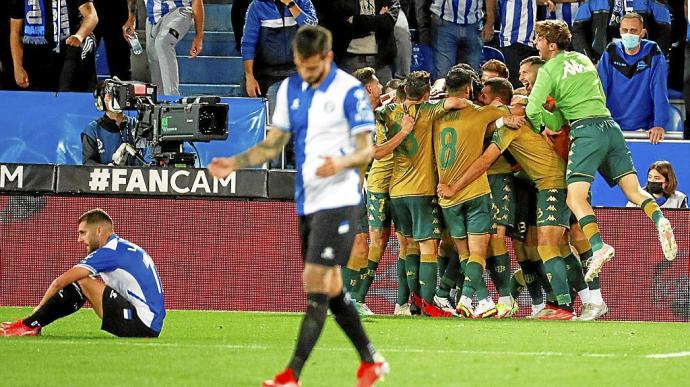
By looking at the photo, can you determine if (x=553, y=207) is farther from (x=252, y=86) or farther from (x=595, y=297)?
(x=252, y=86)

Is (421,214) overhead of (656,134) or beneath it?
beneath

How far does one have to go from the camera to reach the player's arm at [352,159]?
6.78 meters

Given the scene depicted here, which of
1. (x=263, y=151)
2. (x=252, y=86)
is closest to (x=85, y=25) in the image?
(x=252, y=86)

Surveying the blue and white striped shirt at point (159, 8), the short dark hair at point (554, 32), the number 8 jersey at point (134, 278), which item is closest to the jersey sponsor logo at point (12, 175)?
the blue and white striped shirt at point (159, 8)

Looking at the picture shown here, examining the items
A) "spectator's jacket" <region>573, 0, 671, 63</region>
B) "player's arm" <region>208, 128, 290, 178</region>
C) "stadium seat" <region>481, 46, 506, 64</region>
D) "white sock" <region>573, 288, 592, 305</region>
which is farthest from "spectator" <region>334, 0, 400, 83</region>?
"player's arm" <region>208, 128, 290, 178</region>

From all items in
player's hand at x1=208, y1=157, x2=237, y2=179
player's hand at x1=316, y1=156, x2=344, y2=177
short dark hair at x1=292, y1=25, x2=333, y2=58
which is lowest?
player's hand at x1=208, y1=157, x2=237, y2=179

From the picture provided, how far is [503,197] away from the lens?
42.4 feet

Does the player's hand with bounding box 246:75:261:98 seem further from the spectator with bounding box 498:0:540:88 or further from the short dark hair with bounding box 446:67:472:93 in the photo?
the short dark hair with bounding box 446:67:472:93

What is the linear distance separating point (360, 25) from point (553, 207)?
492cm

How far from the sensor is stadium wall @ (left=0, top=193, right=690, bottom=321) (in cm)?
1391

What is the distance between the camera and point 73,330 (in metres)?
11.1

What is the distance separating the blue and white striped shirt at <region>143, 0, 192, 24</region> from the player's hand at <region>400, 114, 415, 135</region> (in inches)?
191

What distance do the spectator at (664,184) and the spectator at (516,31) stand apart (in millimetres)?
3291

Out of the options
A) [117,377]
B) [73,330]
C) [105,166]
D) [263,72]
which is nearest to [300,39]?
[117,377]
